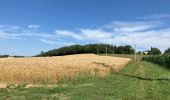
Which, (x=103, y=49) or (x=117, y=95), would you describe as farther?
(x=103, y=49)

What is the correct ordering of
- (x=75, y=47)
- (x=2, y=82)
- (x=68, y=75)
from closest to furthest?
1. (x=2, y=82)
2. (x=68, y=75)
3. (x=75, y=47)

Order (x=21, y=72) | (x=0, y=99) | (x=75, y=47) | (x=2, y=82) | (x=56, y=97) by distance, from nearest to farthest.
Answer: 1. (x=0, y=99)
2. (x=56, y=97)
3. (x=2, y=82)
4. (x=21, y=72)
5. (x=75, y=47)

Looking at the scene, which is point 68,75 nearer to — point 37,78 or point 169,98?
point 37,78

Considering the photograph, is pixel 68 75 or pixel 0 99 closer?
pixel 0 99

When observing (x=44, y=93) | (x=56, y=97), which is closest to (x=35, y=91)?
(x=44, y=93)

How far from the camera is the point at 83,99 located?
1238 cm

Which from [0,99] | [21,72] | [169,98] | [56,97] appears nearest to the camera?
[0,99]

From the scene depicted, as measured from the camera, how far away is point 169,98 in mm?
13594

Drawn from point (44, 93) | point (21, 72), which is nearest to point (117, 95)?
point (44, 93)

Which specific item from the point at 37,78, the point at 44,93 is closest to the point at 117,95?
the point at 44,93

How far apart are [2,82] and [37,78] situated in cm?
202

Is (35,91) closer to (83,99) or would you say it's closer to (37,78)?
(83,99)

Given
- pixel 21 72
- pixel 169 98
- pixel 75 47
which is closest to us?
pixel 169 98

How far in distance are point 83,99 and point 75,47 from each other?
474 ft
